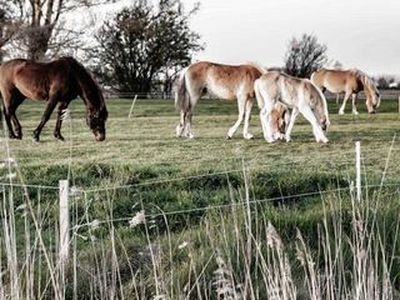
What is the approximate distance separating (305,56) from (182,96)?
106 ft

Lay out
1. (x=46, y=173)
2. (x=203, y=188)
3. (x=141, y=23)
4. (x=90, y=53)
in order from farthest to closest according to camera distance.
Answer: (x=141, y=23)
(x=90, y=53)
(x=46, y=173)
(x=203, y=188)

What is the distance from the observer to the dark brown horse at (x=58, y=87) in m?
11.4

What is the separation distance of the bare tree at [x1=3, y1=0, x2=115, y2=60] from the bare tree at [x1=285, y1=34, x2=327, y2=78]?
64.5ft

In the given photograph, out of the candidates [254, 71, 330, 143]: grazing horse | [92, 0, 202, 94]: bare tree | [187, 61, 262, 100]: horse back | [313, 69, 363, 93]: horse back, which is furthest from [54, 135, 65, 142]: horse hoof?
[92, 0, 202, 94]: bare tree

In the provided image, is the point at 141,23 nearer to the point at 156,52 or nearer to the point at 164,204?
the point at 156,52

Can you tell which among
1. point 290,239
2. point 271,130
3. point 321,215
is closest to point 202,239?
point 290,239

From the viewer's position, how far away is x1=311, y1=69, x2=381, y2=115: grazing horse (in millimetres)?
20312

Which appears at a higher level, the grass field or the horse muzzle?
the horse muzzle

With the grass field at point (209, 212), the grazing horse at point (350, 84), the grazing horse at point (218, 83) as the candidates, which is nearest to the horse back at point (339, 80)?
the grazing horse at point (350, 84)

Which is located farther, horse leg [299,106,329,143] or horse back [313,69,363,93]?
horse back [313,69,363,93]

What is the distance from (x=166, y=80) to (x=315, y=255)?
2852 cm

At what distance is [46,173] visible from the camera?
8.20 m

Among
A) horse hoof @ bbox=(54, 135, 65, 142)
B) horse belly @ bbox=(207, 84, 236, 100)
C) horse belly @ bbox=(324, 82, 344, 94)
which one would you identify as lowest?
horse hoof @ bbox=(54, 135, 65, 142)

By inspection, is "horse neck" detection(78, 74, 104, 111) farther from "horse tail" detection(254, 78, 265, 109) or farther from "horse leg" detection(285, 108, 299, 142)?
"horse leg" detection(285, 108, 299, 142)
